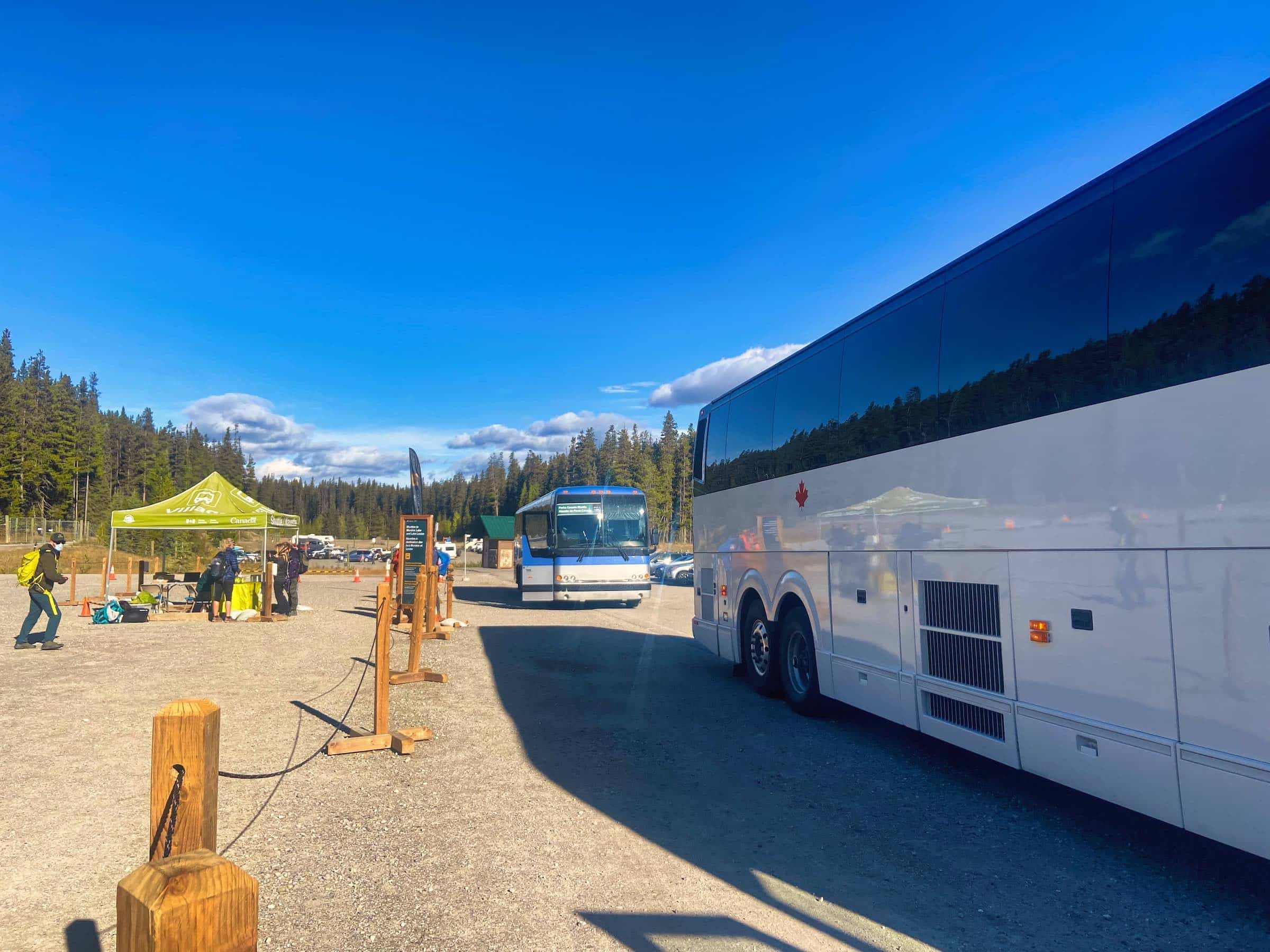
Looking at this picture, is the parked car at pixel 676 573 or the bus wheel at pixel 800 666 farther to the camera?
the parked car at pixel 676 573

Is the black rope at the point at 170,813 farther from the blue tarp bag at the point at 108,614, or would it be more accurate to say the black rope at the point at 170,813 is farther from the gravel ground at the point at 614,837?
the blue tarp bag at the point at 108,614

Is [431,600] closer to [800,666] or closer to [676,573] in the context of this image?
[800,666]

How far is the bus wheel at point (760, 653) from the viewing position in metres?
9.47

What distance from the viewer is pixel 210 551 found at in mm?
→ 58125

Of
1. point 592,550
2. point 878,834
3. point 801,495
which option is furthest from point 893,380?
point 592,550

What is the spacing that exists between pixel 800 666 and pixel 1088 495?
4691 mm

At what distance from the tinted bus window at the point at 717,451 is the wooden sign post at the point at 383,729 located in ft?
17.6

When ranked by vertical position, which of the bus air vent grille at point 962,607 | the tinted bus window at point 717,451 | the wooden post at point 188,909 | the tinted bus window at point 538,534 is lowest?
the wooden post at point 188,909

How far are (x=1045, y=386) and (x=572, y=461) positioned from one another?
11425 centimetres

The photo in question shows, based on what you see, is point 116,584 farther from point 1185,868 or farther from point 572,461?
point 572,461

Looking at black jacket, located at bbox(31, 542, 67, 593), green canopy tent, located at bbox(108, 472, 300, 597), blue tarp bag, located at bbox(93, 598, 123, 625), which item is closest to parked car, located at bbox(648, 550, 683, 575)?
green canopy tent, located at bbox(108, 472, 300, 597)

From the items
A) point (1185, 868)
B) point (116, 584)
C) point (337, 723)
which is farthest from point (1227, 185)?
point (116, 584)

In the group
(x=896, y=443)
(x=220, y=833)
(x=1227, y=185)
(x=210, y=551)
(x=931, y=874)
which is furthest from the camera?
(x=210, y=551)

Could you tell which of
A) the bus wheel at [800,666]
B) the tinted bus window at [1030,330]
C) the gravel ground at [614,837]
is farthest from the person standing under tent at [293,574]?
the tinted bus window at [1030,330]
